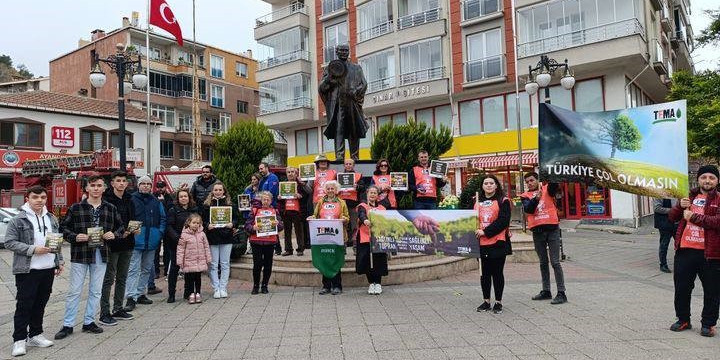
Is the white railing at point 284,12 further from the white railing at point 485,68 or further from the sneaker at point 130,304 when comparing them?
the sneaker at point 130,304

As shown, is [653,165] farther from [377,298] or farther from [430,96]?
[430,96]

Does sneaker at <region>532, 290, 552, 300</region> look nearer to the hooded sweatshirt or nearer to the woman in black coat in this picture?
the woman in black coat

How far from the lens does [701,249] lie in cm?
550

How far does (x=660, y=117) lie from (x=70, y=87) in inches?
2017

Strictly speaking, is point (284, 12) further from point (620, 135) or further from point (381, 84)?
point (620, 135)

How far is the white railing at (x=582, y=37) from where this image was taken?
71.4 ft

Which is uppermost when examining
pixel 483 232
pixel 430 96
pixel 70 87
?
pixel 70 87

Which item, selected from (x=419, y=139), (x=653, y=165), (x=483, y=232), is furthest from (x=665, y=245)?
Result: (x=419, y=139)

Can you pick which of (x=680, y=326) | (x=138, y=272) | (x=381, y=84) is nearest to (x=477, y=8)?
(x=381, y=84)

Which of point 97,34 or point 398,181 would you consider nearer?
point 398,181

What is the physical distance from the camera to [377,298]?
25.0ft

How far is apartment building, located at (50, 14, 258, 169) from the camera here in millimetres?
44094

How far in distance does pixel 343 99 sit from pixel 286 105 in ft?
82.3

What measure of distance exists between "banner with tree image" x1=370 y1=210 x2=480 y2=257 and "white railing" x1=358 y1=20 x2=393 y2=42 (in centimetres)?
2423
